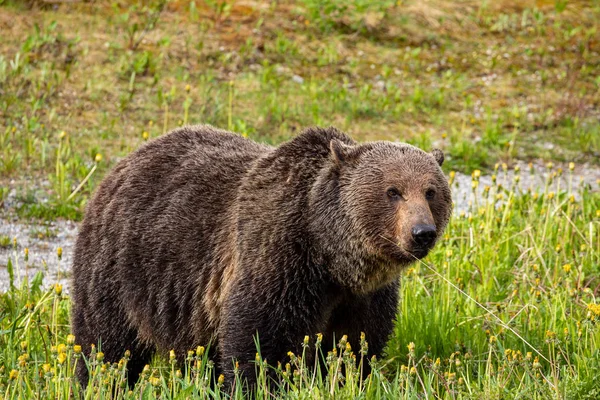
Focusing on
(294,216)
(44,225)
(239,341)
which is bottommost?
(44,225)

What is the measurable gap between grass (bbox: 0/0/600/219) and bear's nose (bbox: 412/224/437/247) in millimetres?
4540

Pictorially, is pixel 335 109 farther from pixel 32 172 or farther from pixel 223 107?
pixel 32 172

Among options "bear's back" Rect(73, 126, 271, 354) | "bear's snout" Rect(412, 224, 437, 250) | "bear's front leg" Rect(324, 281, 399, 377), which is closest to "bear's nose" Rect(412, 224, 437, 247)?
"bear's snout" Rect(412, 224, 437, 250)

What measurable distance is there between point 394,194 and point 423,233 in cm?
35

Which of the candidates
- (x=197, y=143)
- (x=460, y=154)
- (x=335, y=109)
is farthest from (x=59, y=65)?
(x=197, y=143)

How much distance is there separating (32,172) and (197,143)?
12.4ft

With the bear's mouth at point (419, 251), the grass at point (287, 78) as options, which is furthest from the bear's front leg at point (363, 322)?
the grass at point (287, 78)

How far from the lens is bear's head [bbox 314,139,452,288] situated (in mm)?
4633

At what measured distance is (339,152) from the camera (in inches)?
191

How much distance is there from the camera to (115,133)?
32.6 ft

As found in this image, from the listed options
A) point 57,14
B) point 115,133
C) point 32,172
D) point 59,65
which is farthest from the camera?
point 57,14

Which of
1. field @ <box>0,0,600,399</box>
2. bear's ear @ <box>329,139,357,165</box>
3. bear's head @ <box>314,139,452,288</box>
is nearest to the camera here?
bear's head @ <box>314,139,452,288</box>

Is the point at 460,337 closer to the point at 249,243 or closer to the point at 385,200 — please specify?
the point at 385,200

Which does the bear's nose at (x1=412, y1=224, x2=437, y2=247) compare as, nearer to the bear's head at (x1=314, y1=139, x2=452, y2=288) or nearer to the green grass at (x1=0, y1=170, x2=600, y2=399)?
the bear's head at (x1=314, y1=139, x2=452, y2=288)
